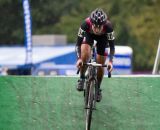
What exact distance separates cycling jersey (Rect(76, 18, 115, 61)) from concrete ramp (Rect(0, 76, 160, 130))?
97cm

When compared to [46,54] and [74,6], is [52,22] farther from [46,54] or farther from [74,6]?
[46,54]

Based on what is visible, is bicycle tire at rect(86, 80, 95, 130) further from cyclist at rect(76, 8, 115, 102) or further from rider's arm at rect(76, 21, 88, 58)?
rider's arm at rect(76, 21, 88, 58)

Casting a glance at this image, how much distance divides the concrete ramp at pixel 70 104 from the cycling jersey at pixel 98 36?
0.97 m

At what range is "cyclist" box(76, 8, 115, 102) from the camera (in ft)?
41.8

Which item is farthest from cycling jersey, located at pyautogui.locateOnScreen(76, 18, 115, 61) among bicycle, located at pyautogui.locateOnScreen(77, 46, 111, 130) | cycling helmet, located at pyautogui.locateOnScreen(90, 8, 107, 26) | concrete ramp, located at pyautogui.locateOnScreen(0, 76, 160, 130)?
concrete ramp, located at pyautogui.locateOnScreen(0, 76, 160, 130)

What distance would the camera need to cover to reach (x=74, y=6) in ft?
222

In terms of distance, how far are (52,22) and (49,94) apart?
5449 centimetres

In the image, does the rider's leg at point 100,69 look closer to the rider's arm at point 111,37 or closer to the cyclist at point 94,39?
the cyclist at point 94,39

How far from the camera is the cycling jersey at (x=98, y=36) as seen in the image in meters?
12.9

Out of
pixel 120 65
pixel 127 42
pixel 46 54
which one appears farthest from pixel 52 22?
pixel 120 65

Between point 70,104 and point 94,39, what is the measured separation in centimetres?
136

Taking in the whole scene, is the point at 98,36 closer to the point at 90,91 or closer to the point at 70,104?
the point at 90,91

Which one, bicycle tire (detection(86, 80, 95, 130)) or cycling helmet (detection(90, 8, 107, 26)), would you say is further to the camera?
bicycle tire (detection(86, 80, 95, 130))

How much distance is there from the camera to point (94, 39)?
13227 millimetres
